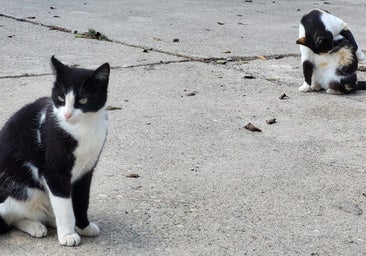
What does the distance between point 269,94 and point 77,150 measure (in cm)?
335

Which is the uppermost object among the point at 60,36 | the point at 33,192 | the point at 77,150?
the point at 77,150

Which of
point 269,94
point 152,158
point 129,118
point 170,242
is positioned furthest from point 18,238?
point 269,94

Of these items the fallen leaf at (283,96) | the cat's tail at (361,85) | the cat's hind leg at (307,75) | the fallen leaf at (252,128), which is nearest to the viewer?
the fallen leaf at (252,128)

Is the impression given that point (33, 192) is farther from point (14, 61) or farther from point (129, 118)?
point (14, 61)

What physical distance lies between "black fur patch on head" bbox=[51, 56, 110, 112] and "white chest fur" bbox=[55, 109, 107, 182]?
Answer: 5 centimetres

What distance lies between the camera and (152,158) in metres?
4.59

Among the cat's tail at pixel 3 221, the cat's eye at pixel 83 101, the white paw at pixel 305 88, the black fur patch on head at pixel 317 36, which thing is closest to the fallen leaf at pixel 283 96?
the white paw at pixel 305 88

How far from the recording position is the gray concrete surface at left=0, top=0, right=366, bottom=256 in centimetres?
354

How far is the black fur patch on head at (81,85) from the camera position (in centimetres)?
324

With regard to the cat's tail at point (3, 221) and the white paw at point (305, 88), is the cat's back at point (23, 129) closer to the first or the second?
the cat's tail at point (3, 221)

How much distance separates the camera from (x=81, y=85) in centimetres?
325

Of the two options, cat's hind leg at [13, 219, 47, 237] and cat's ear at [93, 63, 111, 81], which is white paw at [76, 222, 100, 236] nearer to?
cat's hind leg at [13, 219, 47, 237]

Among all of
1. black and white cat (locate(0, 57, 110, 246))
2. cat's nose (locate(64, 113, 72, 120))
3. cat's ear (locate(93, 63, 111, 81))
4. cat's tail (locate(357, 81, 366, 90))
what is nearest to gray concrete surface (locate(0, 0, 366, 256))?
black and white cat (locate(0, 57, 110, 246))

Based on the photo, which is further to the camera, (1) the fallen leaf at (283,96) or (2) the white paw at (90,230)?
(1) the fallen leaf at (283,96)
